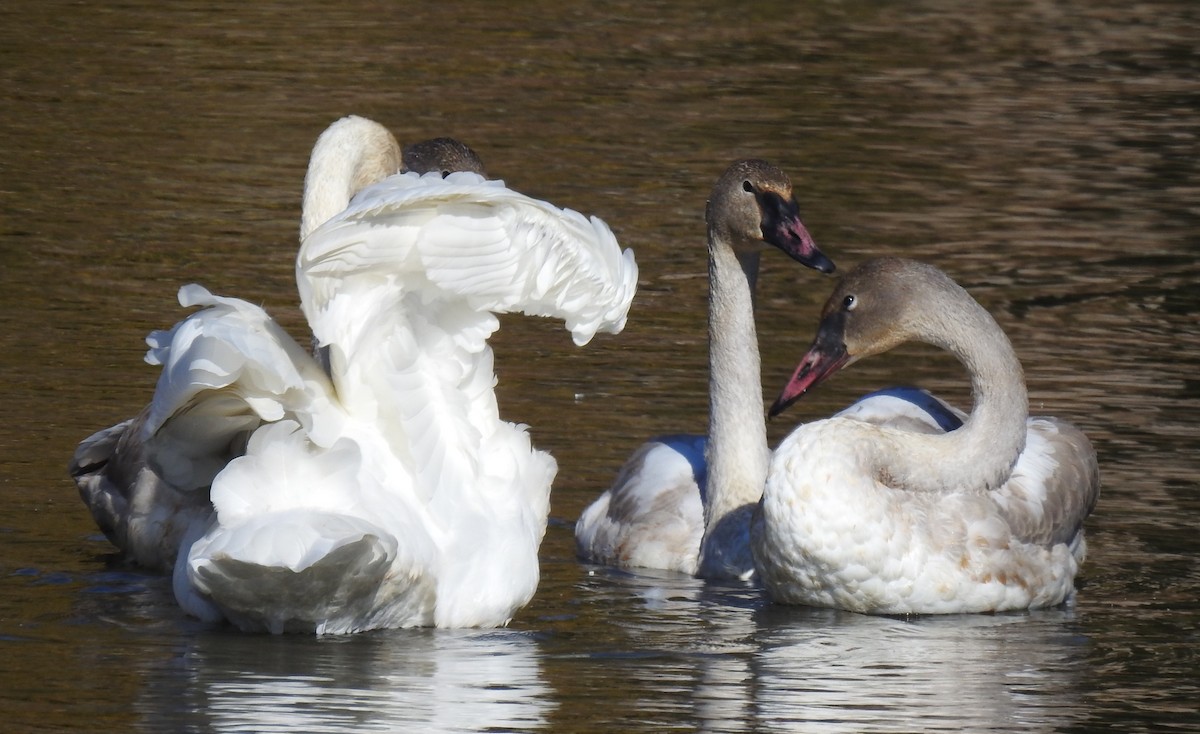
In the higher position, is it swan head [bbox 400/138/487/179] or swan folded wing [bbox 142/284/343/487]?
swan head [bbox 400/138/487/179]

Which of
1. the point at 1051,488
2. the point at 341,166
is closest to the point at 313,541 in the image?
the point at 341,166

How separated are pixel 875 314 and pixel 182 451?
8.60 ft

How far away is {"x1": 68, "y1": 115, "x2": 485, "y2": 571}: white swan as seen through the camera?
696 centimetres

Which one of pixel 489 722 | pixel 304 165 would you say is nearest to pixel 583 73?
pixel 304 165

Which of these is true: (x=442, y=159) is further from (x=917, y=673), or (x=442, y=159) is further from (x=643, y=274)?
(x=643, y=274)

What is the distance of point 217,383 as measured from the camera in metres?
6.18

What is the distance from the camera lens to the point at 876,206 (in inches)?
586

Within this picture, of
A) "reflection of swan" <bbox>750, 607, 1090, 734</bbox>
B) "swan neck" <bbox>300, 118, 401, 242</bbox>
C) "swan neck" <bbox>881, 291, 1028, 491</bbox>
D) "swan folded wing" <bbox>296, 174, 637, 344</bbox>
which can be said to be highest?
"swan neck" <bbox>300, 118, 401, 242</bbox>

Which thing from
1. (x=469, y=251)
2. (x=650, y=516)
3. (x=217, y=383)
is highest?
(x=469, y=251)

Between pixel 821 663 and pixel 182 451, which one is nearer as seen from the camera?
pixel 821 663

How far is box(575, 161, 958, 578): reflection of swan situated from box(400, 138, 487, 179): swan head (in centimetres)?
94

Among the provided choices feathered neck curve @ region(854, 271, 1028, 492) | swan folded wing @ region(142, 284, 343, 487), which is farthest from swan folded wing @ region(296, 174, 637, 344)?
feathered neck curve @ region(854, 271, 1028, 492)

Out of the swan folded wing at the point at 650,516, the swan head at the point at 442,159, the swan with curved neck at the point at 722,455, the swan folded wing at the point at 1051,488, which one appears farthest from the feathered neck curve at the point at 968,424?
the swan head at the point at 442,159

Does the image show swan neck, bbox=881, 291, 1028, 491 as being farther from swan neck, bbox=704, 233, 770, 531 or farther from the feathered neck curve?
swan neck, bbox=704, 233, 770, 531
